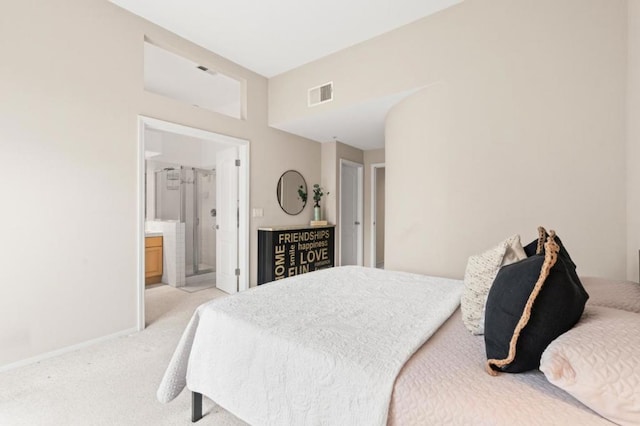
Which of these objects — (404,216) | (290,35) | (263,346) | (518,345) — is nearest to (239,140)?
(290,35)

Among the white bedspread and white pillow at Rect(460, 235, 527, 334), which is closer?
the white bedspread

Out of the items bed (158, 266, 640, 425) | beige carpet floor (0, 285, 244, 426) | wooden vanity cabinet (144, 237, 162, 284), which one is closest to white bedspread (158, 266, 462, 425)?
bed (158, 266, 640, 425)

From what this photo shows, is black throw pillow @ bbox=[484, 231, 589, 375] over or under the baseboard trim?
over

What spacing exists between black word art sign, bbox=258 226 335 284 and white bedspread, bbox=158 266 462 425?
7.09ft

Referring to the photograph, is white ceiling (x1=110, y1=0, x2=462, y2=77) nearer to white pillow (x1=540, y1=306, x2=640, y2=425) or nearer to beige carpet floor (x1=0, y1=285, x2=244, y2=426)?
white pillow (x1=540, y1=306, x2=640, y2=425)

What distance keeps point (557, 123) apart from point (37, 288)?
13.4 feet

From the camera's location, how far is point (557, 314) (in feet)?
2.84

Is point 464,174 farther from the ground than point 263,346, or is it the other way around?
point 464,174

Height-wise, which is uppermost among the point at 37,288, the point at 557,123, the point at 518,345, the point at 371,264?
the point at 557,123

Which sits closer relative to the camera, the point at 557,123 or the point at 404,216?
the point at 557,123

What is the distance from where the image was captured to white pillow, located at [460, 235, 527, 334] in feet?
4.03

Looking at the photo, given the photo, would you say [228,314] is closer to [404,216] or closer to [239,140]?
[404,216]

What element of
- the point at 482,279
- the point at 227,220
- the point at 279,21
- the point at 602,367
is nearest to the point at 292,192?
the point at 227,220

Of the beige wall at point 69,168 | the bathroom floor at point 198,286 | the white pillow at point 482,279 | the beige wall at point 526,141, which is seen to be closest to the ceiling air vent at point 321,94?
the beige wall at point 526,141
